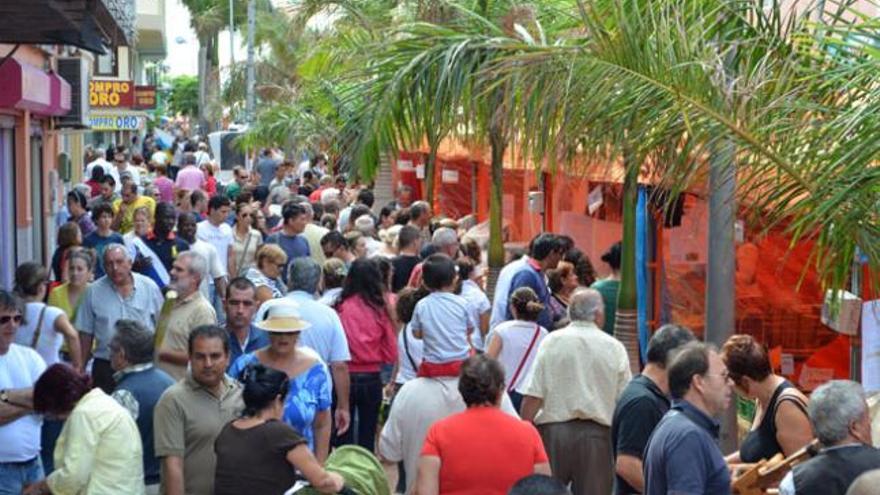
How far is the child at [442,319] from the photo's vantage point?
1025cm

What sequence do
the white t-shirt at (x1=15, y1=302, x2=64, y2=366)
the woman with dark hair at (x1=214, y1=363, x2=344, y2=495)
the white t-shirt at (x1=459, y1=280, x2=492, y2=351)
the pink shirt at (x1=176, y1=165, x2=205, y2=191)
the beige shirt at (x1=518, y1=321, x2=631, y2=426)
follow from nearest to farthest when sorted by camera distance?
the woman with dark hair at (x1=214, y1=363, x2=344, y2=495) < the beige shirt at (x1=518, y1=321, x2=631, y2=426) < the white t-shirt at (x1=15, y1=302, x2=64, y2=366) < the white t-shirt at (x1=459, y1=280, x2=492, y2=351) < the pink shirt at (x1=176, y1=165, x2=205, y2=191)

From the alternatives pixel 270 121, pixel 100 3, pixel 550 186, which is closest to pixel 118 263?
pixel 100 3

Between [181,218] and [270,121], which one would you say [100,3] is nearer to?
[181,218]

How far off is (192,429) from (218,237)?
8.35m

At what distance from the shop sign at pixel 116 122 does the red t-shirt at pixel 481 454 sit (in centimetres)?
3023

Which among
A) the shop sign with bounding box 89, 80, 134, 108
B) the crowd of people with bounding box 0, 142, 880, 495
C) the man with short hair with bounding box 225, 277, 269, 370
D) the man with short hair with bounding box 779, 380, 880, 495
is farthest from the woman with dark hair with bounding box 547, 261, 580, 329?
the shop sign with bounding box 89, 80, 134, 108

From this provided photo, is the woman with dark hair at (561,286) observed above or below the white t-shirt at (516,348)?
above

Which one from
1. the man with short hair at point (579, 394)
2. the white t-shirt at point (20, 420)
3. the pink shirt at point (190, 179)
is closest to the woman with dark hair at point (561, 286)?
the man with short hair at point (579, 394)

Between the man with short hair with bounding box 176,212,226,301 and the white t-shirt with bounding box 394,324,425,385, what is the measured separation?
2.91m

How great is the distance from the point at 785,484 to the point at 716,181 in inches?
117

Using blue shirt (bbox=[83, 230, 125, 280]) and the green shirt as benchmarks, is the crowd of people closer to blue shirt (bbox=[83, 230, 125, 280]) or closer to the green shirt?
the green shirt

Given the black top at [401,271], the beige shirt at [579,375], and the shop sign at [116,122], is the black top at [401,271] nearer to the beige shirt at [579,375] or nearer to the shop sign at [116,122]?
the beige shirt at [579,375]

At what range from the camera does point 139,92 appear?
43.6 metres

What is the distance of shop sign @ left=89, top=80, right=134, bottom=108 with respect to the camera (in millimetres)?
35344
